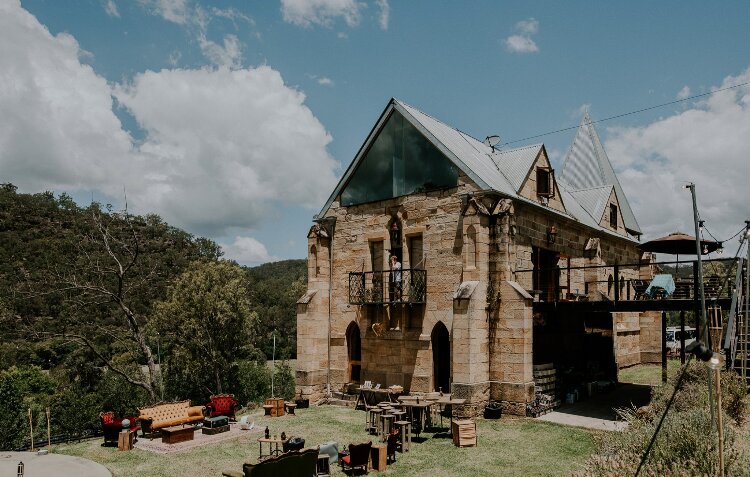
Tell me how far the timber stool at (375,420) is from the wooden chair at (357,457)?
9.16ft

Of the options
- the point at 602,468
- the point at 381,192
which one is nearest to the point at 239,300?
the point at 381,192

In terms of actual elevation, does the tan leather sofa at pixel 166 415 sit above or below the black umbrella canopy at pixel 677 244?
below

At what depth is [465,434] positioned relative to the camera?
13.3 m

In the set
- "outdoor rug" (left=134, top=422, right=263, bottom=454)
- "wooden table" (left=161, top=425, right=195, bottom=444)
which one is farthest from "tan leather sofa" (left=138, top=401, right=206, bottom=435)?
"wooden table" (left=161, top=425, right=195, bottom=444)

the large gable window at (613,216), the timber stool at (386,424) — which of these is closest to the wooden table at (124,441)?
the timber stool at (386,424)

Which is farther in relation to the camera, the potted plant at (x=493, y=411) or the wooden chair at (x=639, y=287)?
the wooden chair at (x=639, y=287)

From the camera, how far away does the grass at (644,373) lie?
23.9 m

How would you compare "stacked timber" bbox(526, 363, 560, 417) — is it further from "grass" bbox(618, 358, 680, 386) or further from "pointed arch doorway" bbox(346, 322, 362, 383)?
"grass" bbox(618, 358, 680, 386)

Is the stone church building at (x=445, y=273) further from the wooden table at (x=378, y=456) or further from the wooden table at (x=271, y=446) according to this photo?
the wooden table at (x=271, y=446)

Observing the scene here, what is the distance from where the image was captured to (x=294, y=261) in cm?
13600

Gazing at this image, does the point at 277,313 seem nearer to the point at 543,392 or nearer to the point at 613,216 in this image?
the point at 613,216

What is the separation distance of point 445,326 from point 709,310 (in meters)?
7.59

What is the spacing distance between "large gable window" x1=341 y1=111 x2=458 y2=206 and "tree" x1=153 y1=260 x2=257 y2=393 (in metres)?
18.3

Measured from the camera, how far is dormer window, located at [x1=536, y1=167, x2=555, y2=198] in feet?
65.4
